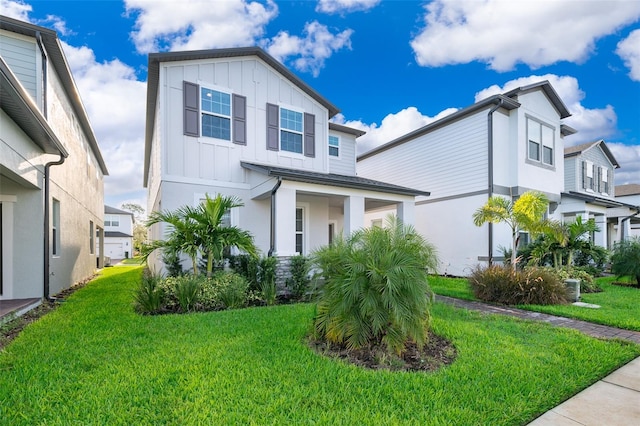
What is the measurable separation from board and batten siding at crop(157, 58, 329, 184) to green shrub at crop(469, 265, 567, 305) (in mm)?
6471

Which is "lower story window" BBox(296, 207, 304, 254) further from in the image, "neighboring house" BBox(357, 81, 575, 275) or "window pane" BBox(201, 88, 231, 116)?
"neighboring house" BBox(357, 81, 575, 275)

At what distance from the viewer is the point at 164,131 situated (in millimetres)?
9055

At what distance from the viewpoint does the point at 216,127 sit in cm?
992

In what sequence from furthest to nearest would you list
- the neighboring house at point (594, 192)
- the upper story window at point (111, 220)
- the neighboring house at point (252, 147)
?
the upper story window at point (111, 220) < the neighboring house at point (594, 192) < the neighboring house at point (252, 147)

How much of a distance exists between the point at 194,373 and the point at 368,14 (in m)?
12.1

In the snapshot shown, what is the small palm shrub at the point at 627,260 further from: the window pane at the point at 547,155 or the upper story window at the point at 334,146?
the upper story window at the point at 334,146

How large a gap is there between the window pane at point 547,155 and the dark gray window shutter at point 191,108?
13.7 m

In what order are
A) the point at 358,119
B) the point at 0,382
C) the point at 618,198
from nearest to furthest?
the point at 0,382 → the point at 358,119 → the point at 618,198

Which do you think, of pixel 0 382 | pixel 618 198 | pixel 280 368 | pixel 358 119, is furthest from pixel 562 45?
pixel 618 198

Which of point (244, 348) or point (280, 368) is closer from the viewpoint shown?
point (280, 368)

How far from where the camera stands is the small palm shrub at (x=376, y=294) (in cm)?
406

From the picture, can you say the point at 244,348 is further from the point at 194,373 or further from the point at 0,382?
the point at 0,382

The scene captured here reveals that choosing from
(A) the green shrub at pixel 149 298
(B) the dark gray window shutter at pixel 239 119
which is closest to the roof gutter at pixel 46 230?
(A) the green shrub at pixel 149 298

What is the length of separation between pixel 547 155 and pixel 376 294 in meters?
13.8
